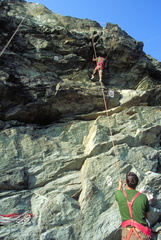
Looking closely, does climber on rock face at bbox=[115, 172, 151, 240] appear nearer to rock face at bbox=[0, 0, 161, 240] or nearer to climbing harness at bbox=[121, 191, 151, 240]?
climbing harness at bbox=[121, 191, 151, 240]

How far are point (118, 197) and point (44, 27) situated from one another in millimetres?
10789

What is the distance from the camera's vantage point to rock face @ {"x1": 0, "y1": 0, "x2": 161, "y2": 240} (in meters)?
7.22

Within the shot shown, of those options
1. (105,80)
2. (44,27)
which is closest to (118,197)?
(105,80)

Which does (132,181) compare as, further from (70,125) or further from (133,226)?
(70,125)

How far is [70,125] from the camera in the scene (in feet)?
34.7

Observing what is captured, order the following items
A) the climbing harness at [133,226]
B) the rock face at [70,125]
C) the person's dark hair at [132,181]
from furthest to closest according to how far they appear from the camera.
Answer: the rock face at [70,125] → the person's dark hair at [132,181] → the climbing harness at [133,226]

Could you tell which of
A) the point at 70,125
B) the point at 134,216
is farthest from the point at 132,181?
the point at 70,125

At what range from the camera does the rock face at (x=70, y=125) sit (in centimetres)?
722

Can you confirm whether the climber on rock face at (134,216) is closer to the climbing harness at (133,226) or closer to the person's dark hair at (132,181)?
the climbing harness at (133,226)

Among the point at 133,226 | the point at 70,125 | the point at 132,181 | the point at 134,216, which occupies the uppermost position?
the point at 70,125

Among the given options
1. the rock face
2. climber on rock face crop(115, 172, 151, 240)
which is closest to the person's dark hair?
climber on rock face crop(115, 172, 151, 240)

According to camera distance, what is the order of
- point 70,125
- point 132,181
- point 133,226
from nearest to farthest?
1. point 133,226
2. point 132,181
3. point 70,125

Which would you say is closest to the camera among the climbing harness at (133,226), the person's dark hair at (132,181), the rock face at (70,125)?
the climbing harness at (133,226)

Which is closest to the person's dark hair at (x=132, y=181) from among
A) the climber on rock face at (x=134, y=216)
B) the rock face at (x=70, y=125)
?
the climber on rock face at (x=134, y=216)
